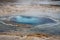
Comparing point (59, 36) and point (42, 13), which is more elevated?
point (42, 13)

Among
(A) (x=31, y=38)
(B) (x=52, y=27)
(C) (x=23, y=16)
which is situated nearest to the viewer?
(A) (x=31, y=38)

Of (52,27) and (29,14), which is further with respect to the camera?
(29,14)

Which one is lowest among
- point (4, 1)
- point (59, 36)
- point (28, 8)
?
point (59, 36)

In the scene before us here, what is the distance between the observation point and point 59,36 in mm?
1238

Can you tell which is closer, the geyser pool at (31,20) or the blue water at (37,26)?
the blue water at (37,26)

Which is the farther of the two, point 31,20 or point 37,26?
point 31,20

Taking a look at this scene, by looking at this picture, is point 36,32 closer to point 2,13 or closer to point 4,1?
point 2,13

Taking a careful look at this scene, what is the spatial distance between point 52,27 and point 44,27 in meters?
0.09

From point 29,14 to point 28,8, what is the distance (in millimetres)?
176

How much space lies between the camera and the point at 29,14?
170 centimetres

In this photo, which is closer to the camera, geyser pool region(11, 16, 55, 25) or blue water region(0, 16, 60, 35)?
blue water region(0, 16, 60, 35)

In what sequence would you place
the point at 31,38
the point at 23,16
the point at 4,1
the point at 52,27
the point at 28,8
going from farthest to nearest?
1. the point at 4,1
2. the point at 28,8
3. the point at 23,16
4. the point at 52,27
5. the point at 31,38

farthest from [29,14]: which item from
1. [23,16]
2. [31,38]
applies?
[31,38]

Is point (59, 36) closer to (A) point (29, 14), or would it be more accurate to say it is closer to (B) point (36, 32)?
(B) point (36, 32)
